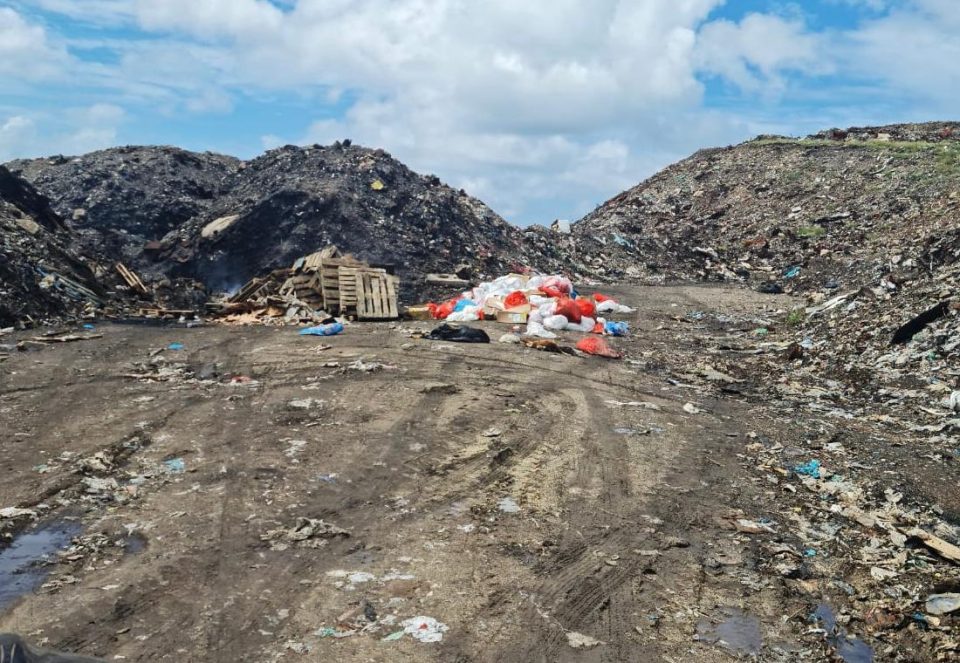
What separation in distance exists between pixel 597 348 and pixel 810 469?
14.1 feet

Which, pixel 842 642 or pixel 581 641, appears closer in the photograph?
pixel 581 641

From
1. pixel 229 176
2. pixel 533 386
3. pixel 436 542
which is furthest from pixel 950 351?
pixel 229 176

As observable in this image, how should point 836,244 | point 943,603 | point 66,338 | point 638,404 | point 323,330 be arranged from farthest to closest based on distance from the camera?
point 836,244 → point 323,330 → point 66,338 → point 638,404 → point 943,603

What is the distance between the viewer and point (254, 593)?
12.0ft

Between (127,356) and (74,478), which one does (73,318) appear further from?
(74,478)

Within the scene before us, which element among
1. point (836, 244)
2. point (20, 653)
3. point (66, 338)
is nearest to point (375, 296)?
point (66, 338)

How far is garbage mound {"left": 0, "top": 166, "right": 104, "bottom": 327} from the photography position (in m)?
10.5

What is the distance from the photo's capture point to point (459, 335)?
10133mm

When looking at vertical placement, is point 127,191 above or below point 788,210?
above

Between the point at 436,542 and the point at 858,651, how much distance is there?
222 centimetres

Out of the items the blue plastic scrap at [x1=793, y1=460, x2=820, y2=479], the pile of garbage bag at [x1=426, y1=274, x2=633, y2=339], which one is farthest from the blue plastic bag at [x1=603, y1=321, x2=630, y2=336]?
the blue plastic scrap at [x1=793, y1=460, x2=820, y2=479]

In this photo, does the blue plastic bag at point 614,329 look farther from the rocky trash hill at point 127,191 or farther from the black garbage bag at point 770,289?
the rocky trash hill at point 127,191

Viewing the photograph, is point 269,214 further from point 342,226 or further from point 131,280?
point 131,280

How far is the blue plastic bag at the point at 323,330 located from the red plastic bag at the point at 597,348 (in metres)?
3.52
